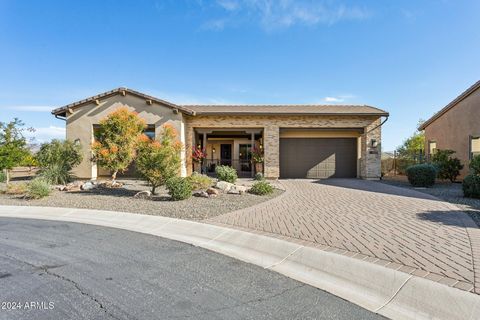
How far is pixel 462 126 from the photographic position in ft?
57.2

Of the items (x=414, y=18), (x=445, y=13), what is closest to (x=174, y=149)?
(x=414, y=18)

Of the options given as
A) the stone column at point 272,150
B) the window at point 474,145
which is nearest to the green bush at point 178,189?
the stone column at point 272,150

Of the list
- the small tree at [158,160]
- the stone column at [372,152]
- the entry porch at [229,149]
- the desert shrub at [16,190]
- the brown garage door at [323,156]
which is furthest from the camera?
the entry porch at [229,149]

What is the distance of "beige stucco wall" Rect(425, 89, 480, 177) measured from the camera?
16395 mm

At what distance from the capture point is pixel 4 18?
39.0 feet

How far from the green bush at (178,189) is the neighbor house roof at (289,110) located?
309 inches

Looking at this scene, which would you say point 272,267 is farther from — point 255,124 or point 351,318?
point 255,124

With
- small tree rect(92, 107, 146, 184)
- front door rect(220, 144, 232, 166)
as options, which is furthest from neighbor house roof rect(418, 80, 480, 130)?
small tree rect(92, 107, 146, 184)

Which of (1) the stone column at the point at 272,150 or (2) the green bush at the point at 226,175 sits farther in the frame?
(1) the stone column at the point at 272,150

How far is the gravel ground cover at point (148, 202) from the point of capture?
865cm

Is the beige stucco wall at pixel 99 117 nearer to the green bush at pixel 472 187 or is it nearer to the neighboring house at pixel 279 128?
the neighboring house at pixel 279 128

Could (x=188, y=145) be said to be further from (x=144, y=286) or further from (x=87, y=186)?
(x=144, y=286)

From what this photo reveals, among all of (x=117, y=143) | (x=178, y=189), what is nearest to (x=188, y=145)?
(x=117, y=143)

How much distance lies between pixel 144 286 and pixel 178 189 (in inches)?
255
